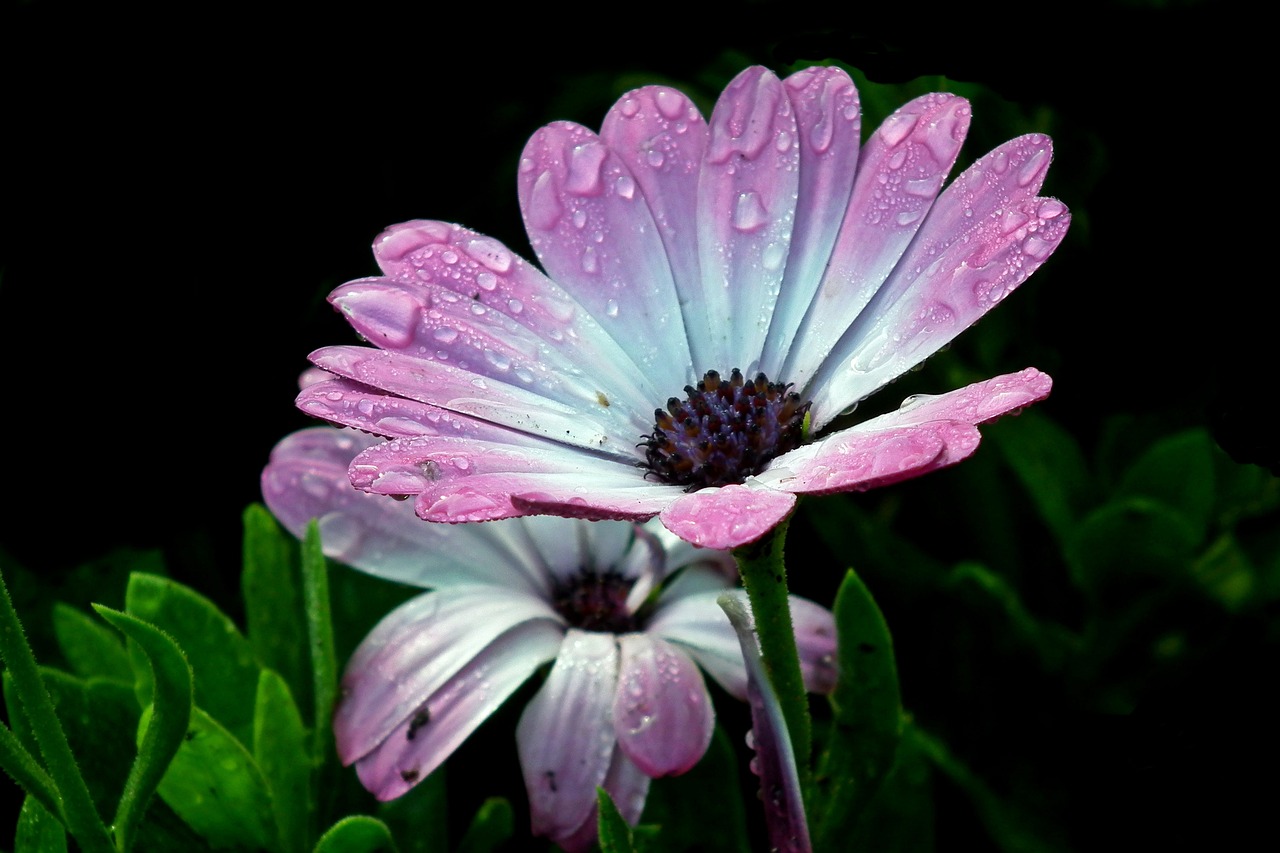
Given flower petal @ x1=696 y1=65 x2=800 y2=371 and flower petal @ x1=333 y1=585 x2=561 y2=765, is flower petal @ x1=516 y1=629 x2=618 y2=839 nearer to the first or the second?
flower petal @ x1=333 y1=585 x2=561 y2=765

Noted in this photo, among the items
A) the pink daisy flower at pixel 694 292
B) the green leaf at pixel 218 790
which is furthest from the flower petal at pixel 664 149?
the green leaf at pixel 218 790

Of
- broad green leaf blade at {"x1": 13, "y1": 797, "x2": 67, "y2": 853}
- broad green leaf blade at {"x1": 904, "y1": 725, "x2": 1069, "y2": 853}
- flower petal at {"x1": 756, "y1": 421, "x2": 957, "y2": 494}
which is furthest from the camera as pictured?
broad green leaf blade at {"x1": 904, "y1": 725, "x2": 1069, "y2": 853}

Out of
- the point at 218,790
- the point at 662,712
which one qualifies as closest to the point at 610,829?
the point at 662,712

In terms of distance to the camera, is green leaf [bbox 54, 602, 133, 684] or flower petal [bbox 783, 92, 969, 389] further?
green leaf [bbox 54, 602, 133, 684]

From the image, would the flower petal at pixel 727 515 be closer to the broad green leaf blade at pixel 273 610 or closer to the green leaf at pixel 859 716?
the green leaf at pixel 859 716

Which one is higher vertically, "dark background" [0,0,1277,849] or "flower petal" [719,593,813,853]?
"dark background" [0,0,1277,849]

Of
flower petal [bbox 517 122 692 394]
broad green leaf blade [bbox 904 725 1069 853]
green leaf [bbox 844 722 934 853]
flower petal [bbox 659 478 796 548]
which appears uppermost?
flower petal [bbox 517 122 692 394]

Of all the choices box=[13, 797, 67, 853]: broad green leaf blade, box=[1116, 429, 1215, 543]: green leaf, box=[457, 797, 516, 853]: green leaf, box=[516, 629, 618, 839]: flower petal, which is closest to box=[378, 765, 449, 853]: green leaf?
box=[457, 797, 516, 853]: green leaf
